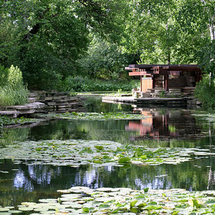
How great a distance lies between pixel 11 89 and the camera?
→ 16828 millimetres

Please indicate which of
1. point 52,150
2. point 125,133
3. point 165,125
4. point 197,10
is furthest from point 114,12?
point 52,150

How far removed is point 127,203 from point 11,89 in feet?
42.6

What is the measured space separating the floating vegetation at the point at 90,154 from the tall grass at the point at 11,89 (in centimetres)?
697

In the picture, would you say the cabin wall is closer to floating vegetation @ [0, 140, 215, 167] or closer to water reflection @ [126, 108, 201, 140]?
water reflection @ [126, 108, 201, 140]

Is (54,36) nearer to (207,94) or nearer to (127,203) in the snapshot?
(207,94)

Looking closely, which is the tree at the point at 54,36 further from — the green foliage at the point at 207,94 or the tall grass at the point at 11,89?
the green foliage at the point at 207,94

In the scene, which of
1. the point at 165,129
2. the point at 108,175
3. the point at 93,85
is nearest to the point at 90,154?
the point at 108,175

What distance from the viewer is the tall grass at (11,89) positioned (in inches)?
625

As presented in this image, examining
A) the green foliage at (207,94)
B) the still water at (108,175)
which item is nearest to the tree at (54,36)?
the green foliage at (207,94)

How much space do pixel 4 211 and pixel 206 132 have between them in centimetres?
816

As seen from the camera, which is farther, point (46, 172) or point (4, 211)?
point (46, 172)

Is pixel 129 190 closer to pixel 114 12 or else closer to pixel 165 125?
pixel 165 125

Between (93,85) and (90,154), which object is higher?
(93,85)

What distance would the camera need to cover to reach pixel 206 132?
11625 millimetres
